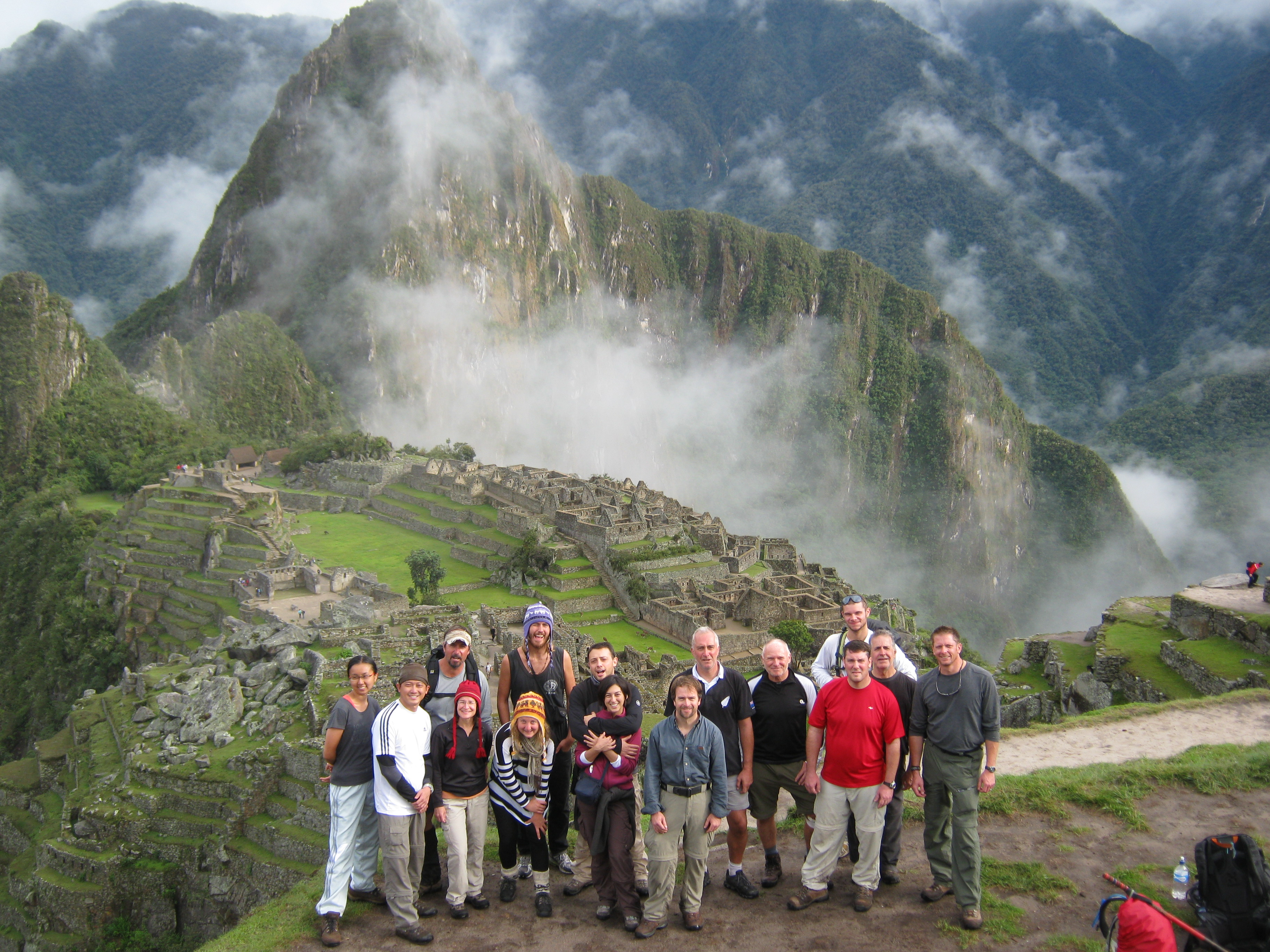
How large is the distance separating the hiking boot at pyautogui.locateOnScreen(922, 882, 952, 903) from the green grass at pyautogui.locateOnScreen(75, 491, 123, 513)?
53.8 metres

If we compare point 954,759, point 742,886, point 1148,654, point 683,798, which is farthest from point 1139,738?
point 1148,654

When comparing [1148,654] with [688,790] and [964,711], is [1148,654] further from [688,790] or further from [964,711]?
[688,790]

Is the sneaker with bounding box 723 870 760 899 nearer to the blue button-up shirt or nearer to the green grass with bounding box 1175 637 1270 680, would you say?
the blue button-up shirt

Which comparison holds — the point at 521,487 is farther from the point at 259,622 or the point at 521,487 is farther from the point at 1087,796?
the point at 1087,796

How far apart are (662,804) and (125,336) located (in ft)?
443

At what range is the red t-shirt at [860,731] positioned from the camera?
803 centimetres

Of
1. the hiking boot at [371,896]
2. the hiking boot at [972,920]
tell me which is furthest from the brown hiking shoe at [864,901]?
the hiking boot at [371,896]

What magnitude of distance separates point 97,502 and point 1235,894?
207ft

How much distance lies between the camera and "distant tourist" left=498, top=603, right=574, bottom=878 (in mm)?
8898

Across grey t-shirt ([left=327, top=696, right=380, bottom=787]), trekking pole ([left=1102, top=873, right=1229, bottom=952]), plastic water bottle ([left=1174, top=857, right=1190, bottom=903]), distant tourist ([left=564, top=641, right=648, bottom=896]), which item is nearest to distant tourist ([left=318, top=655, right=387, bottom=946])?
grey t-shirt ([left=327, top=696, right=380, bottom=787])

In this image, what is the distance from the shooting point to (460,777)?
8.54 metres

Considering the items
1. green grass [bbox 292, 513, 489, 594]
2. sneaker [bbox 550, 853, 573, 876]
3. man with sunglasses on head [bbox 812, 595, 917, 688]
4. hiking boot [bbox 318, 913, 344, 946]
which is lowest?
hiking boot [bbox 318, 913, 344, 946]

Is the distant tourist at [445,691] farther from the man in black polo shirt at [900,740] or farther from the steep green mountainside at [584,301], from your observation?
the steep green mountainside at [584,301]

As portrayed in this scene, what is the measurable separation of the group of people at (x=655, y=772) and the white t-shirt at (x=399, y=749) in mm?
17
